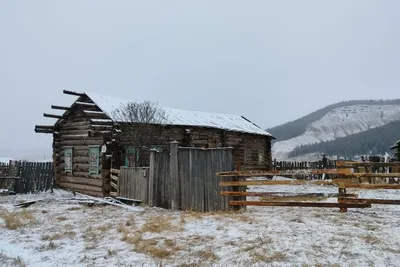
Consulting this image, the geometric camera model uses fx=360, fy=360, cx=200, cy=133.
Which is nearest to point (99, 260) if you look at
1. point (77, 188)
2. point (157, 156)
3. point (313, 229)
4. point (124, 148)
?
point (313, 229)

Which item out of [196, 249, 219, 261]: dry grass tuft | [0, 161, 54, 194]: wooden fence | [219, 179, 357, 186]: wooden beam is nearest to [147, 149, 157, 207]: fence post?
[219, 179, 357, 186]: wooden beam

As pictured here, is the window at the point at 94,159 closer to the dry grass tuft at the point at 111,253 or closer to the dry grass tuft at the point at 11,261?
the dry grass tuft at the point at 11,261

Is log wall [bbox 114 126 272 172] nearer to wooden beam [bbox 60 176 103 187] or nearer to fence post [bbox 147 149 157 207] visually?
wooden beam [bbox 60 176 103 187]

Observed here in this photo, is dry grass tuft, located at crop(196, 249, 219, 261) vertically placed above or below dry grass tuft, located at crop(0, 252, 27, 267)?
above

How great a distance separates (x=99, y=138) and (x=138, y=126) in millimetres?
2052

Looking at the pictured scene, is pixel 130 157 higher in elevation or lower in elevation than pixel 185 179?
higher

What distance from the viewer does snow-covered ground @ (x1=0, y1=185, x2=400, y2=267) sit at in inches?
226

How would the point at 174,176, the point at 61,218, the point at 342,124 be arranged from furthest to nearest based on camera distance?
the point at 342,124 < the point at 174,176 < the point at 61,218

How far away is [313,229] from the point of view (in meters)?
7.19

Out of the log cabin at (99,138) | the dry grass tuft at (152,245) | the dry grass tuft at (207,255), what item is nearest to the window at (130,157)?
the log cabin at (99,138)

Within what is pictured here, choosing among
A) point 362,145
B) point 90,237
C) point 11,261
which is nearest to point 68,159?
point 90,237

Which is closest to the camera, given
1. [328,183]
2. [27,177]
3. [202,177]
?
[328,183]

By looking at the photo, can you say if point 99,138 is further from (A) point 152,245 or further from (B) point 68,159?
(A) point 152,245

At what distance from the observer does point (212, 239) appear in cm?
685
